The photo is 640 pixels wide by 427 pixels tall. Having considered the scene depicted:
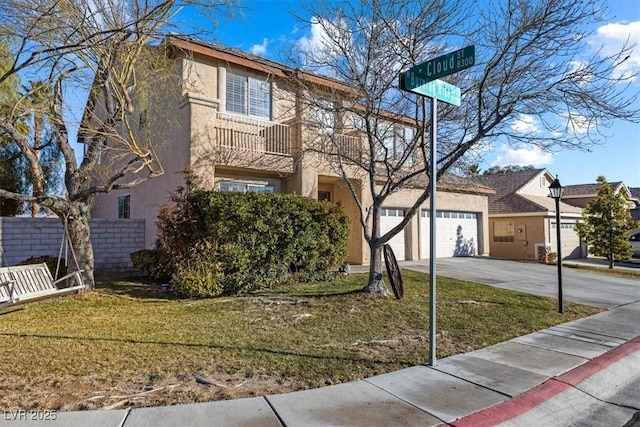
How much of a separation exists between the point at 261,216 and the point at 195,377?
5857 millimetres

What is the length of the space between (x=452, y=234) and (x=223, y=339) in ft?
56.7

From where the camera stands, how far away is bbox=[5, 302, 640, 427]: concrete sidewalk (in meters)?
3.71

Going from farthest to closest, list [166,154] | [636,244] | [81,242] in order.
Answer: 1. [636,244]
2. [166,154]
3. [81,242]

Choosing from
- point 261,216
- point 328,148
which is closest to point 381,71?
point 328,148

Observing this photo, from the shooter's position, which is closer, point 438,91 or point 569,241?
point 438,91

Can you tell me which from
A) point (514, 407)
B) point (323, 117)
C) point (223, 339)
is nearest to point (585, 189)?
point (323, 117)

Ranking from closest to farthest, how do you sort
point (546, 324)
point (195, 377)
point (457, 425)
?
1. point (457, 425)
2. point (195, 377)
3. point (546, 324)

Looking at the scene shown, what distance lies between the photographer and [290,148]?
14289 millimetres

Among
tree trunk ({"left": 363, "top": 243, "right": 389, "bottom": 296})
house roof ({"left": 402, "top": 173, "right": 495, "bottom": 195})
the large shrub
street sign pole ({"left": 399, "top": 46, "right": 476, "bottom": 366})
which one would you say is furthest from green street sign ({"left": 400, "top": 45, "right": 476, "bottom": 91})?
house roof ({"left": 402, "top": 173, "right": 495, "bottom": 195})

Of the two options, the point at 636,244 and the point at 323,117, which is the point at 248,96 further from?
the point at 636,244

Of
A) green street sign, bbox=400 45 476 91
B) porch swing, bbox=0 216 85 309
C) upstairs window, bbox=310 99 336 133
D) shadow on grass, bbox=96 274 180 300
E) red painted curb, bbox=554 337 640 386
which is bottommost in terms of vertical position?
red painted curb, bbox=554 337 640 386

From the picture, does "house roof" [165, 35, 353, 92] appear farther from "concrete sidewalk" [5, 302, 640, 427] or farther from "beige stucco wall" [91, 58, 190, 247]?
"concrete sidewalk" [5, 302, 640, 427]

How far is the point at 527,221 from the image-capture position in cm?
2389

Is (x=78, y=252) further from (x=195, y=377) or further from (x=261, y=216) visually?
(x=195, y=377)
